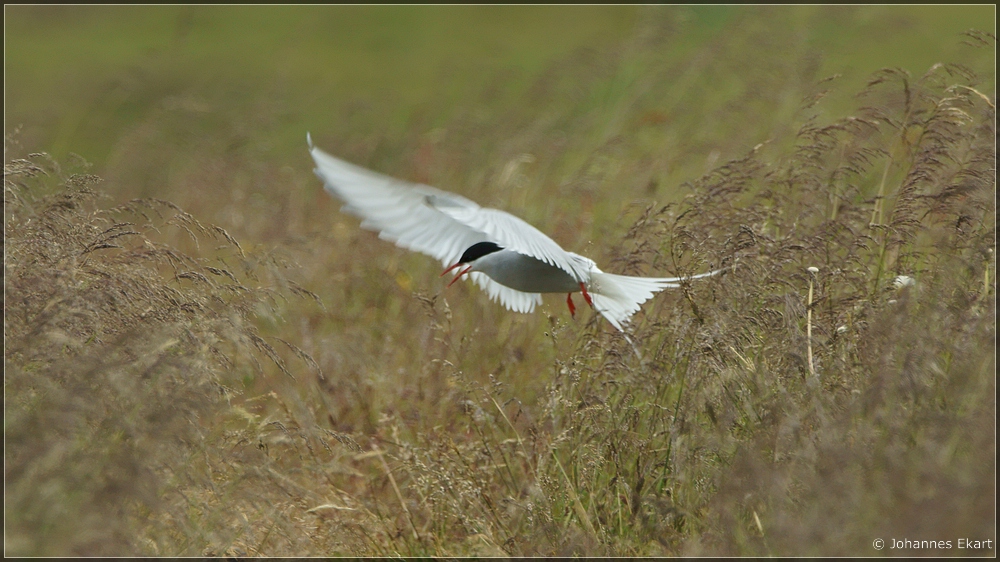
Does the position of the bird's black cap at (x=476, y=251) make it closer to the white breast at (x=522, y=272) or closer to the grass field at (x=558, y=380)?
the white breast at (x=522, y=272)

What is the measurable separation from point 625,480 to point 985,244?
4.49 feet

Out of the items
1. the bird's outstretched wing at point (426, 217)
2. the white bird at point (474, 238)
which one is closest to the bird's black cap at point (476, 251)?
the white bird at point (474, 238)

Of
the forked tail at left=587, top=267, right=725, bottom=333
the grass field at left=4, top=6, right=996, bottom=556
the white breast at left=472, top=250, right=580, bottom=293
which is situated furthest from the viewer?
the white breast at left=472, top=250, right=580, bottom=293

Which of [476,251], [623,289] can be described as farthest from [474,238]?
[623,289]

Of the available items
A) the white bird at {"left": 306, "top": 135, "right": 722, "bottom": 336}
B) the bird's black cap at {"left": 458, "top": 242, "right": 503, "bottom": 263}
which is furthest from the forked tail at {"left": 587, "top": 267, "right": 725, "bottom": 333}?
the bird's black cap at {"left": 458, "top": 242, "right": 503, "bottom": 263}

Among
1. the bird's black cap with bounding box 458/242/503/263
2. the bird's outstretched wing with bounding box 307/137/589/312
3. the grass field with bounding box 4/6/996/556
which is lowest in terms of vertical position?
the grass field with bounding box 4/6/996/556

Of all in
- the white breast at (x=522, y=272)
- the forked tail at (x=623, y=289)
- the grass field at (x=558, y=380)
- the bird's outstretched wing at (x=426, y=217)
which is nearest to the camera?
the grass field at (x=558, y=380)

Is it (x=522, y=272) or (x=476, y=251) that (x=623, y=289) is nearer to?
(x=522, y=272)

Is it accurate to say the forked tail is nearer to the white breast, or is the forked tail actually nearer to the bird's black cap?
the white breast

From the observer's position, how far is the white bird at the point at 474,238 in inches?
137

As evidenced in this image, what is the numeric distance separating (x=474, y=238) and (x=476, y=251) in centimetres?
21

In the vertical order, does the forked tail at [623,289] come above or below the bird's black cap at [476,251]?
below

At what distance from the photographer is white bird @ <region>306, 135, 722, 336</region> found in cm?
349

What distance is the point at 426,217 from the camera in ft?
12.9
